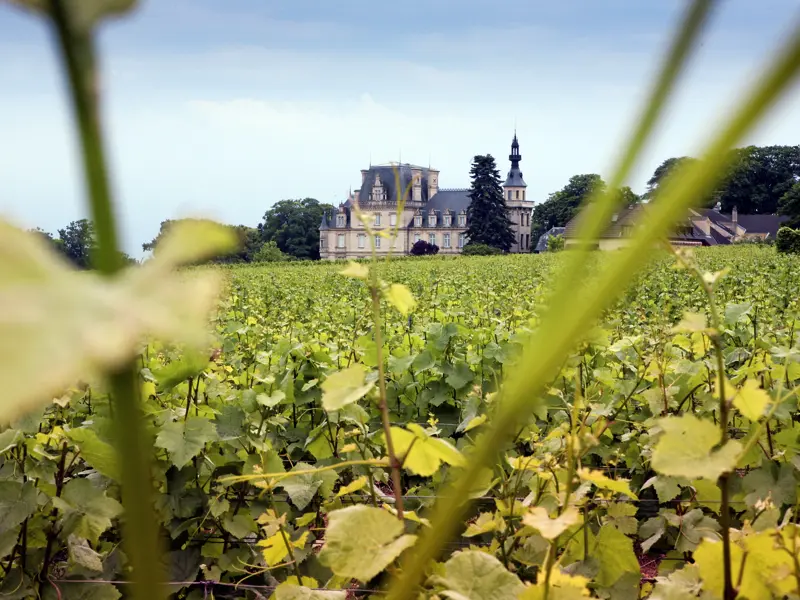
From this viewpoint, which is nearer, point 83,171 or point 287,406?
point 83,171

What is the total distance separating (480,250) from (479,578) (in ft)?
115

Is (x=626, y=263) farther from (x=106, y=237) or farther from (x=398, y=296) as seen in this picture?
(x=398, y=296)

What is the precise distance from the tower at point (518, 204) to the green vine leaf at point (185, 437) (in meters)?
41.5

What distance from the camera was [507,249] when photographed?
38.4m

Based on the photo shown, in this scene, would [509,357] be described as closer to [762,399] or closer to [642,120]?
[762,399]

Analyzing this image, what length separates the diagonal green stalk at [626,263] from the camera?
138 mm

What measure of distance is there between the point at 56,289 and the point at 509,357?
2075 mm

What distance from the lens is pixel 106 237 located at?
13 cm

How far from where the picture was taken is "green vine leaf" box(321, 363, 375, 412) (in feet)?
1.63

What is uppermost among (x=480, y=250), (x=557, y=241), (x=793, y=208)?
(x=793, y=208)

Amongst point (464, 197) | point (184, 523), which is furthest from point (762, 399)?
point (464, 197)

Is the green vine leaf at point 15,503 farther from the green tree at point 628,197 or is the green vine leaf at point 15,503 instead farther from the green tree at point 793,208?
the green tree at point 793,208

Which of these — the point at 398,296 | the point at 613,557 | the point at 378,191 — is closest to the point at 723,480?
the point at 398,296

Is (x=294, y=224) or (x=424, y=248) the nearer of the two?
(x=294, y=224)
